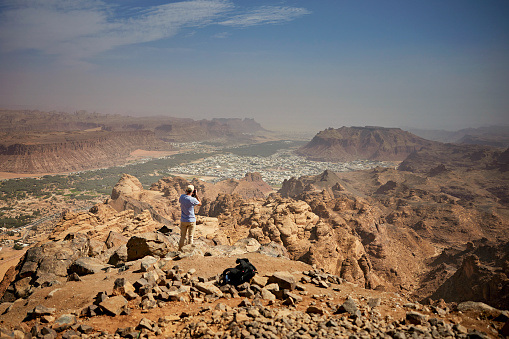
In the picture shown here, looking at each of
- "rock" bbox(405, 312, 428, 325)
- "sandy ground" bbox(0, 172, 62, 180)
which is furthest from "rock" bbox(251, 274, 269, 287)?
"sandy ground" bbox(0, 172, 62, 180)

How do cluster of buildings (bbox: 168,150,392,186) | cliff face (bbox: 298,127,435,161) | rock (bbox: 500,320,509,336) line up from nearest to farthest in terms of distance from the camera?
rock (bbox: 500,320,509,336), cluster of buildings (bbox: 168,150,392,186), cliff face (bbox: 298,127,435,161)

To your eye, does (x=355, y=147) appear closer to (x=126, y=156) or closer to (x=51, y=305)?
(x=126, y=156)

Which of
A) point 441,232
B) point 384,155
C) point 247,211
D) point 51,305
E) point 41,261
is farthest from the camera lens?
point 384,155

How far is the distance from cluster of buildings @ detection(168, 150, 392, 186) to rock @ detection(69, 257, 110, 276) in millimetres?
96590

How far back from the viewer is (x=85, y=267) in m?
13.0

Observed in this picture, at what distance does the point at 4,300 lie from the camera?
12.1 meters

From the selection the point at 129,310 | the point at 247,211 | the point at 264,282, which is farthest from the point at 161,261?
the point at 247,211

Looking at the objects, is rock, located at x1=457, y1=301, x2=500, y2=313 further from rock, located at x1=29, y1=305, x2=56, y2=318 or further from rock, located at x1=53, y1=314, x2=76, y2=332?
rock, located at x1=29, y1=305, x2=56, y2=318

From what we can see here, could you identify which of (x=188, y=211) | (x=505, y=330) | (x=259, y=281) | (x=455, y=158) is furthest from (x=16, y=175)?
(x=455, y=158)

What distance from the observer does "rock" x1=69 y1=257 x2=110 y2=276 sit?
42.4 feet

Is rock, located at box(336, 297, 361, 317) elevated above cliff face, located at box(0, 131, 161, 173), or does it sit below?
above

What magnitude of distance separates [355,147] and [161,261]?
7649 inches

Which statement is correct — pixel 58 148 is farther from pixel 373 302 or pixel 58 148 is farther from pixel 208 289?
pixel 373 302

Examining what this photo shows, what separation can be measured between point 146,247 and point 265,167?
438ft
